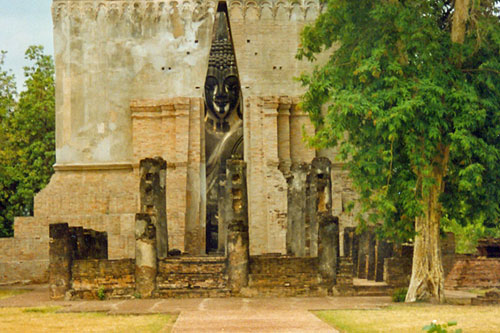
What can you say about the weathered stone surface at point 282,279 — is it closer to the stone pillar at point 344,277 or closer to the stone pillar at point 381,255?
the stone pillar at point 344,277

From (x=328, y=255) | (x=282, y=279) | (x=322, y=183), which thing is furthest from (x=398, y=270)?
(x=282, y=279)

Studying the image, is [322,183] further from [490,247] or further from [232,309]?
[490,247]

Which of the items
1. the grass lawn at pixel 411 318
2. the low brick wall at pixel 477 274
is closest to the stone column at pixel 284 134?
the low brick wall at pixel 477 274

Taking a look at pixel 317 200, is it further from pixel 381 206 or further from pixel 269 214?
pixel 269 214

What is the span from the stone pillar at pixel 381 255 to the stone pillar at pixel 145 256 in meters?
5.34

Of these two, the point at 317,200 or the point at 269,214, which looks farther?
the point at 269,214

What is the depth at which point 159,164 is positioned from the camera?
721 inches

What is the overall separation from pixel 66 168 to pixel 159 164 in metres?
7.62

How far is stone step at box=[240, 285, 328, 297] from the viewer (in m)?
16.4

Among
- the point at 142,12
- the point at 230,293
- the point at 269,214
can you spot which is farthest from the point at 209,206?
the point at 230,293

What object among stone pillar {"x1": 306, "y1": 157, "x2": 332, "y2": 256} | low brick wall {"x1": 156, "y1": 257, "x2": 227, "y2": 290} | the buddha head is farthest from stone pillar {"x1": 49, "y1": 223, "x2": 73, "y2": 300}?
the buddha head

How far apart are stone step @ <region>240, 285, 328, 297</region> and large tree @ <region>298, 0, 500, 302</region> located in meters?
1.86

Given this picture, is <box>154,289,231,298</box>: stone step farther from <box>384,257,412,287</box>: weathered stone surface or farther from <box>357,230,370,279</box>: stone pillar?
<box>357,230,370,279</box>: stone pillar

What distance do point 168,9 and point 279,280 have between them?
1183cm
